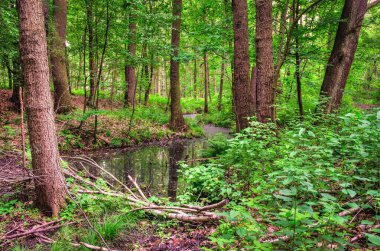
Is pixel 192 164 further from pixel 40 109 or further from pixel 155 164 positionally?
pixel 40 109

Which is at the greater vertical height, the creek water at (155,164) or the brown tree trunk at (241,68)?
the brown tree trunk at (241,68)

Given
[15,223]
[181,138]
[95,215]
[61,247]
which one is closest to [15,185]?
[15,223]

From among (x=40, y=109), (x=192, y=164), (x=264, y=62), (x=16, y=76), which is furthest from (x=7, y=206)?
(x=16, y=76)

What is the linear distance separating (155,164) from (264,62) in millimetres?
4719

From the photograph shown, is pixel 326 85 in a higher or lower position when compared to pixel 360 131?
higher

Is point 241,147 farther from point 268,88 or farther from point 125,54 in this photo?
point 125,54

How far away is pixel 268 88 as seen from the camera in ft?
18.0

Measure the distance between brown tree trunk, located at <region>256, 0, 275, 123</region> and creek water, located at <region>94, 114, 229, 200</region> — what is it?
2.26 m

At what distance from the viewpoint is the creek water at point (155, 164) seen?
5.95 meters

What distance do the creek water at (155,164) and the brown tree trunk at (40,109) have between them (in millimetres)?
2078

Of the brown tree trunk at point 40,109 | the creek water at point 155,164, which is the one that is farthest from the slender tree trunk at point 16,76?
the brown tree trunk at point 40,109

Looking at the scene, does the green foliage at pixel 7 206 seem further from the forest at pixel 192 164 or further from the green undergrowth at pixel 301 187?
the green undergrowth at pixel 301 187

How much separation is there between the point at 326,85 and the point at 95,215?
25.4ft

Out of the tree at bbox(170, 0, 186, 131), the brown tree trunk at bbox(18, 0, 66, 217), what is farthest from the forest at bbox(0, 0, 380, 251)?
the tree at bbox(170, 0, 186, 131)
